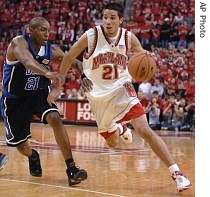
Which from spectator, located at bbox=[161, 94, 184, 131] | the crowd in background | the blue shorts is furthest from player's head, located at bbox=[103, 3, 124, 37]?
spectator, located at bbox=[161, 94, 184, 131]

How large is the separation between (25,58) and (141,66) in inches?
49.9

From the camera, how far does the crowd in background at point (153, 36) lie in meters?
16.1

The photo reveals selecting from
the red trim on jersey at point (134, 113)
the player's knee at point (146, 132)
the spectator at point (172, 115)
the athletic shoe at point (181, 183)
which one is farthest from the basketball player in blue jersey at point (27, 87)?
the spectator at point (172, 115)

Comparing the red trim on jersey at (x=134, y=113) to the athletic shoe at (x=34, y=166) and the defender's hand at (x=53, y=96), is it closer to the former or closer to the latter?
the defender's hand at (x=53, y=96)

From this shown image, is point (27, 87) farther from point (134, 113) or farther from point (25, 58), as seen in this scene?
point (134, 113)

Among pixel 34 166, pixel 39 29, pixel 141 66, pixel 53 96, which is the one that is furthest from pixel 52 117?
pixel 141 66

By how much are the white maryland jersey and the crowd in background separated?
1005 cm

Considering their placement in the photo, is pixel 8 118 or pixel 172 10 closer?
pixel 8 118

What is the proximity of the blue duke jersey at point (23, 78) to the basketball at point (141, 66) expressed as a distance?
104 centimetres

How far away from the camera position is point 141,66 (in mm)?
5672
